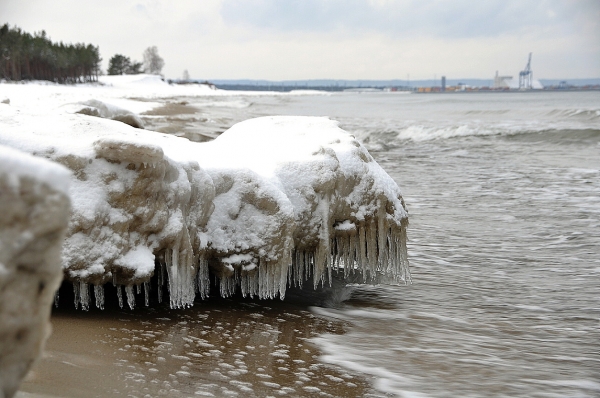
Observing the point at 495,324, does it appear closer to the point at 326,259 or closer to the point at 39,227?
the point at 326,259

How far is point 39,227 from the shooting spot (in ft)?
5.01

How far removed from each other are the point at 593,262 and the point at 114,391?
5.64m

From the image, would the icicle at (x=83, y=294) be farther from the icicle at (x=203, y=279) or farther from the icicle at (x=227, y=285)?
the icicle at (x=227, y=285)

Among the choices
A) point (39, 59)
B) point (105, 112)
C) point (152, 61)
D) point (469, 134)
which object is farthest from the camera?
point (152, 61)

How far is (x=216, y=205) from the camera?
488 centimetres

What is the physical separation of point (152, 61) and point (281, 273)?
154594 millimetres

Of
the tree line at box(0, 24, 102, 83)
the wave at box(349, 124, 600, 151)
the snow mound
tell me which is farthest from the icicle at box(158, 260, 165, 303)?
the tree line at box(0, 24, 102, 83)

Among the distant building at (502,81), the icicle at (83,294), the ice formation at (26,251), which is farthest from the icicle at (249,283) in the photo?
the distant building at (502,81)

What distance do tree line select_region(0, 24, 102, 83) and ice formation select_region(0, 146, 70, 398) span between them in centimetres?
6271

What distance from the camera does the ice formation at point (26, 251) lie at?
147 cm

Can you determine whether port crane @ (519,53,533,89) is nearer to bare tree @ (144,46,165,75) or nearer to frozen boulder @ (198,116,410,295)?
bare tree @ (144,46,165,75)

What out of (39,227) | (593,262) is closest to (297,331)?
(39,227)

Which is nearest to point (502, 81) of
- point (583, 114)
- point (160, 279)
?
point (583, 114)

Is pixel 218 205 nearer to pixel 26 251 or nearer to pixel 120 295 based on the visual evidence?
pixel 120 295
